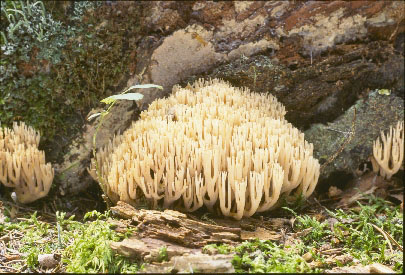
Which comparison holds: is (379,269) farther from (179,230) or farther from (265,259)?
(179,230)

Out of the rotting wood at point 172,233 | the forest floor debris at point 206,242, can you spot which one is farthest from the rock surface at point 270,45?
the rotting wood at point 172,233

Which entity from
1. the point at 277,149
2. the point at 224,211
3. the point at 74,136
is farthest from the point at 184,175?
the point at 74,136

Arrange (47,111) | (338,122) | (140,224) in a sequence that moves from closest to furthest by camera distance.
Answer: (140,224) → (47,111) → (338,122)

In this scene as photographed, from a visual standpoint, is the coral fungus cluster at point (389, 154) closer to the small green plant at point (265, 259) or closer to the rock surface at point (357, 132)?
the rock surface at point (357, 132)

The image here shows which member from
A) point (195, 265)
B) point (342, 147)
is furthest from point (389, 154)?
point (195, 265)

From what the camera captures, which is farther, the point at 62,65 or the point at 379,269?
the point at 62,65

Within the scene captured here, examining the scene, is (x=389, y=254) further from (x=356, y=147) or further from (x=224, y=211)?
(x=356, y=147)

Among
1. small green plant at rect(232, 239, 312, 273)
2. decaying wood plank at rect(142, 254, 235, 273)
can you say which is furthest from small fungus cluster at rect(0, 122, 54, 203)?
small green plant at rect(232, 239, 312, 273)
